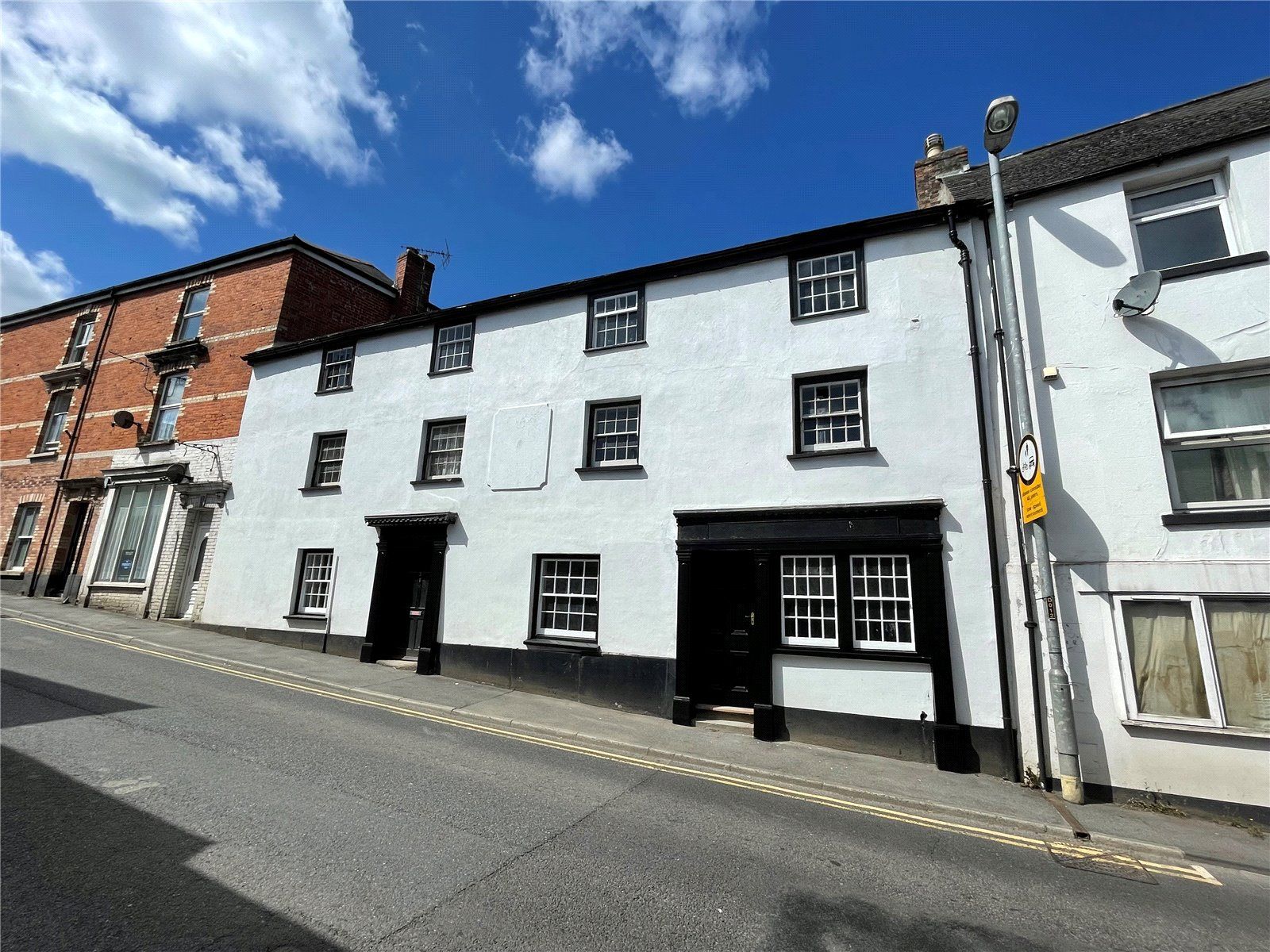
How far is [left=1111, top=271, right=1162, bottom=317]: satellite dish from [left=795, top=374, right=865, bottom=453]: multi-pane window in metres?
3.39

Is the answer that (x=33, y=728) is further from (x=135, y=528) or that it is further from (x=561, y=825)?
(x=135, y=528)

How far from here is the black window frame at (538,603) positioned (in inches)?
414

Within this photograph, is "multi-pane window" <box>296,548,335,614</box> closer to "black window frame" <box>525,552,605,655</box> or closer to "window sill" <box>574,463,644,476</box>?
"black window frame" <box>525,552,605,655</box>

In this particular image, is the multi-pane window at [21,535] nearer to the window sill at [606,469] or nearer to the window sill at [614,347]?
the window sill at [606,469]

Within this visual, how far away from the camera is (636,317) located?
460 inches

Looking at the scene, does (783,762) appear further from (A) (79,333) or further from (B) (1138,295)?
(A) (79,333)

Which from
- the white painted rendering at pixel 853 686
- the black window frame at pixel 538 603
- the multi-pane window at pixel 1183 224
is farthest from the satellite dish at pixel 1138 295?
the black window frame at pixel 538 603

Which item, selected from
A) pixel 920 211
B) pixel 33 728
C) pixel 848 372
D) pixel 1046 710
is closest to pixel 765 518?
pixel 848 372

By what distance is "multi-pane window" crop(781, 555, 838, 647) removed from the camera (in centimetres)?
888

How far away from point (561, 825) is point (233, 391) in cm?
1766

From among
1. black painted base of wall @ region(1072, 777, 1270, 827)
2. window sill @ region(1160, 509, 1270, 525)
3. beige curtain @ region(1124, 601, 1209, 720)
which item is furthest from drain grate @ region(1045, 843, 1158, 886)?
window sill @ region(1160, 509, 1270, 525)

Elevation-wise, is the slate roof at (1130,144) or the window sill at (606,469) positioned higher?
the slate roof at (1130,144)

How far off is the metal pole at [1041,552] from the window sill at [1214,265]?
1726mm

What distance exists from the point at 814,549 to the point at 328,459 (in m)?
12.3
